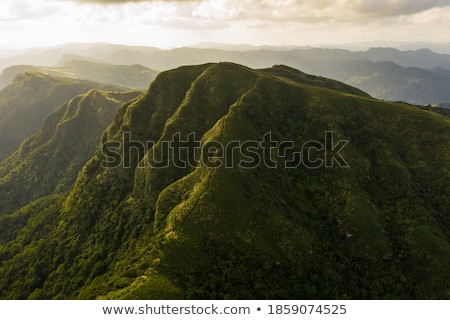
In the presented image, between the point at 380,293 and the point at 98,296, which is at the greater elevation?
the point at 98,296

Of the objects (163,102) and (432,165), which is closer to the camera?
(432,165)

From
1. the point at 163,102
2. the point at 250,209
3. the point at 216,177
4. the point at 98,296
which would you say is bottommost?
the point at 98,296

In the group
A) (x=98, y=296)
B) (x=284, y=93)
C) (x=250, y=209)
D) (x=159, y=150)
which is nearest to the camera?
(x=98, y=296)

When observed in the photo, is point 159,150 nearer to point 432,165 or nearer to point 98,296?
point 98,296

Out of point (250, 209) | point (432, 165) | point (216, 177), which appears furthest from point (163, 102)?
point (432, 165)

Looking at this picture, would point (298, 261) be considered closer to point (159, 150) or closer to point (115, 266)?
point (115, 266)

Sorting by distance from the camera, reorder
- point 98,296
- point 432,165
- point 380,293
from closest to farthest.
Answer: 1. point 98,296
2. point 380,293
3. point 432,165
